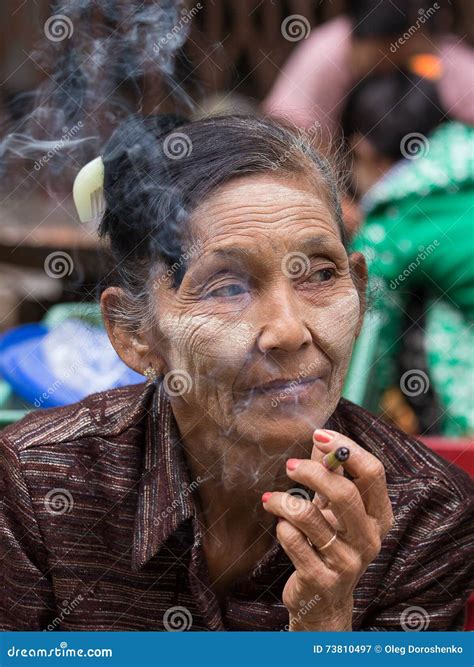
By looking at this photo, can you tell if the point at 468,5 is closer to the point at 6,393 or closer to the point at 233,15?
the point at 233,15

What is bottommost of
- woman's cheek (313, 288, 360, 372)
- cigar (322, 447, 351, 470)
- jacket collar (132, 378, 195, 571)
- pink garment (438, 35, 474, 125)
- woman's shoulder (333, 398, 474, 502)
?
jacket collar (132, 378, 195, 571)

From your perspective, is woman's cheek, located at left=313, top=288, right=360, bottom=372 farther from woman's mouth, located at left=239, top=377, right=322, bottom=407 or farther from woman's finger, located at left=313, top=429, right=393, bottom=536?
woman's finger, located at left=313, top=429, right=393, bottom=536

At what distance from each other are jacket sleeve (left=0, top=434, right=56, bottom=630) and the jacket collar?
0.75 feet

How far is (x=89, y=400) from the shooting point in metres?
2.56

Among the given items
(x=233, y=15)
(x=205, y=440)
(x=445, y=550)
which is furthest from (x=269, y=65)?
(x=445, y=550)

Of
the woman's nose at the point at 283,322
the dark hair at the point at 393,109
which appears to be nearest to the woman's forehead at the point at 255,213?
the woman's nose at the point at 283,322

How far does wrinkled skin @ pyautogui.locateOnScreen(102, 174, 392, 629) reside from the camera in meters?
2.08

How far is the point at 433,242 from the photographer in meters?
3.09

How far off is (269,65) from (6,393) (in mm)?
1526

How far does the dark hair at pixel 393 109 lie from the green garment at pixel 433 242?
0.08 meters

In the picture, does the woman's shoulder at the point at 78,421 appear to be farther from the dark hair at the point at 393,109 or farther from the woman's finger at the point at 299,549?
the dark hair at the point at 393,109

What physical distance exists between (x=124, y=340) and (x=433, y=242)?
1190 millimetres

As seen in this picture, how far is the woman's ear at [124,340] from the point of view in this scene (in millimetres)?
2361

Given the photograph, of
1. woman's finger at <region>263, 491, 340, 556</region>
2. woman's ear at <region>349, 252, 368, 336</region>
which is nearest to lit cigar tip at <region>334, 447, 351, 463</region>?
woman's finger at <region>263, 491, 340, 556</region>
